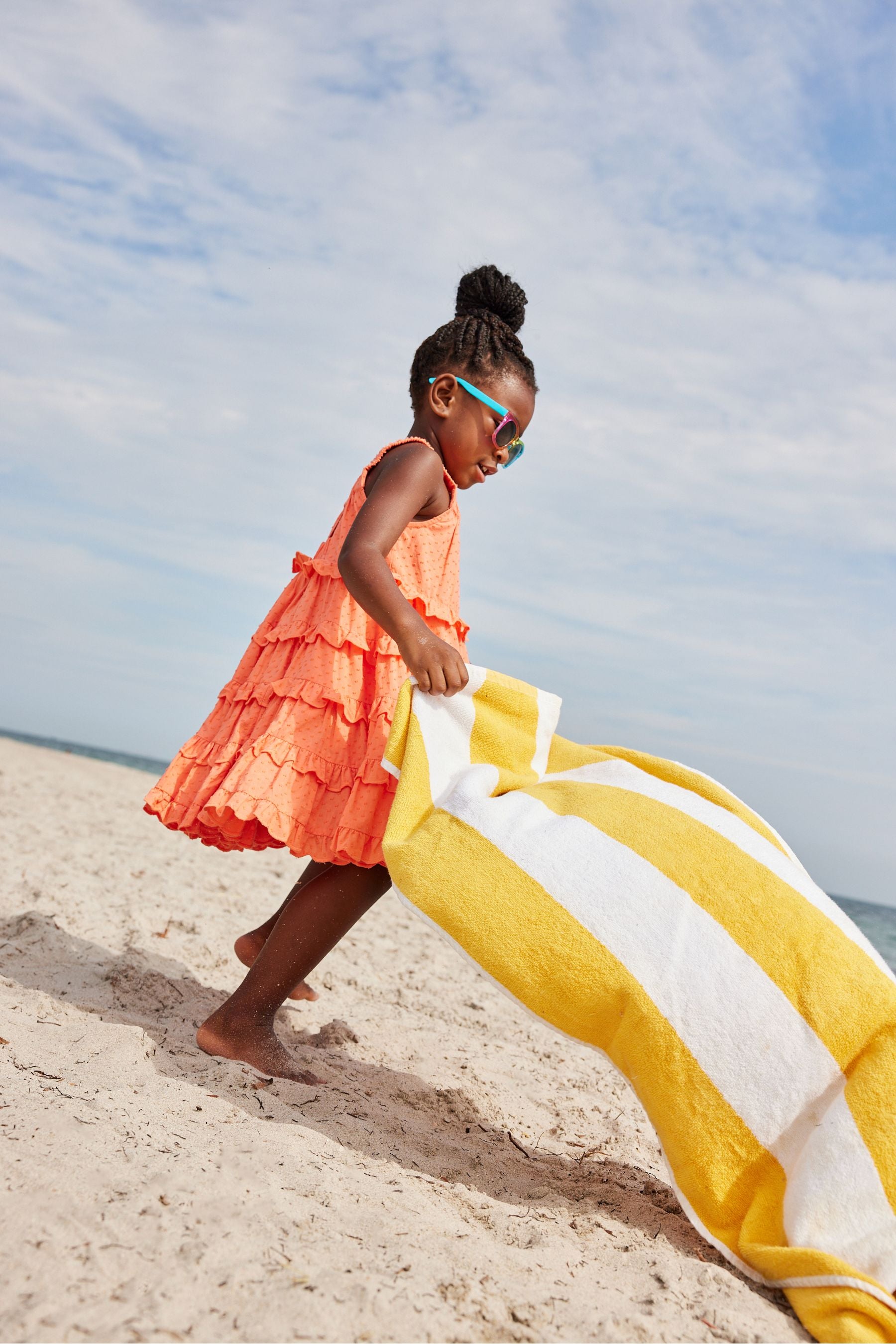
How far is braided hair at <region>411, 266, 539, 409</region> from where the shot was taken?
2576 millimetres

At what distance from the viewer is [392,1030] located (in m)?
2.88

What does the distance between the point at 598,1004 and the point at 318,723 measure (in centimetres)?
94

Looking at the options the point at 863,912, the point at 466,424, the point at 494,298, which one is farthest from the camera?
the point at 863,912

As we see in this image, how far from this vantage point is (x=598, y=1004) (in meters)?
1.64

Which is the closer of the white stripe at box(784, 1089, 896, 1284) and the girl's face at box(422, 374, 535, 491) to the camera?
the white stripe at box(784, 1089, 896, 1284)

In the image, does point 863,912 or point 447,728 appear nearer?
point 447,728

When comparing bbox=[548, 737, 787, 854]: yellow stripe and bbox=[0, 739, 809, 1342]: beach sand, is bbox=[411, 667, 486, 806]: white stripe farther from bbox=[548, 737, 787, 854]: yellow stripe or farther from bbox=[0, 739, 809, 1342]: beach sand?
bbox=[0, 739, 809, 1342]: beach sand

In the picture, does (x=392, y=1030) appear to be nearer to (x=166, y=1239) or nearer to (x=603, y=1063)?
(x=603, y=1063)

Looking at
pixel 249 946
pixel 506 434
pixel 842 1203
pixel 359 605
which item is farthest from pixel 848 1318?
pixel 506 434

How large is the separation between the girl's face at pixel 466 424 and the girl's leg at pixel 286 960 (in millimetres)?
1066

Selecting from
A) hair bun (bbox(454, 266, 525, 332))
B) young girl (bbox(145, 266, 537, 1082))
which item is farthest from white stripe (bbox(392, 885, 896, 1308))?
hair bun (bbox(454, 266, 525, 332))

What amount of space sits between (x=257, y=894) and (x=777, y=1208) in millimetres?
3311

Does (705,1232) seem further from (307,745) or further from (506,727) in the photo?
(307,745)

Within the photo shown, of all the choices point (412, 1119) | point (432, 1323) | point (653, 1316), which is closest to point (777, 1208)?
point (653, 1316)
